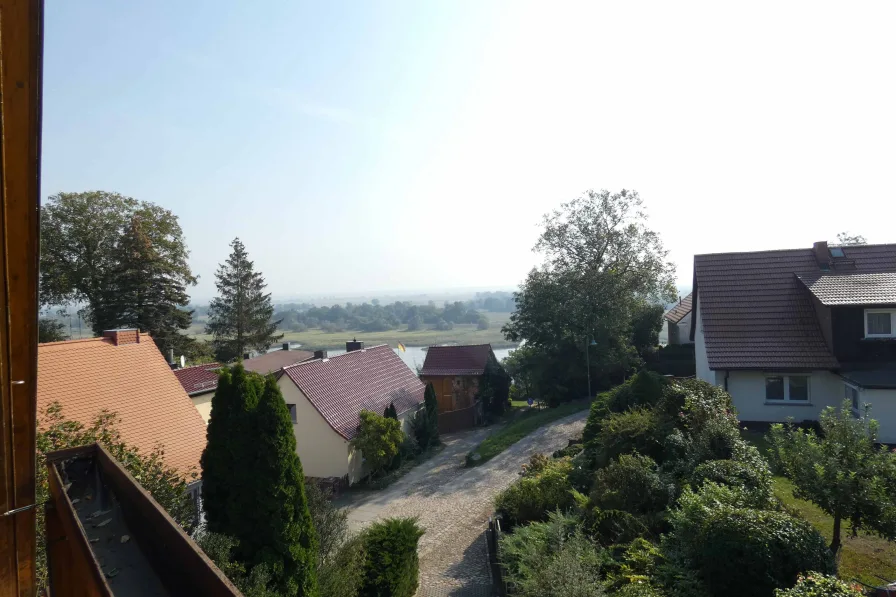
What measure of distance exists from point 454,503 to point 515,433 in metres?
9.34

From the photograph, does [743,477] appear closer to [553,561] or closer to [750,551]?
[750,551]

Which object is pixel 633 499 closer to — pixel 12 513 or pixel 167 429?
pixel 12 513

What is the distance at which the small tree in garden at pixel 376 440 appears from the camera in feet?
76.9

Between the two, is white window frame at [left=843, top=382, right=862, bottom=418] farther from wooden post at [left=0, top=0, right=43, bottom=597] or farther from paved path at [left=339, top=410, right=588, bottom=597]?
wooden post at [left=0, top=0, right=43, bottom=597]

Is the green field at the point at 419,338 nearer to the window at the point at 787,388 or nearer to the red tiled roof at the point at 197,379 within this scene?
the red tiled roof at the point at 197,379

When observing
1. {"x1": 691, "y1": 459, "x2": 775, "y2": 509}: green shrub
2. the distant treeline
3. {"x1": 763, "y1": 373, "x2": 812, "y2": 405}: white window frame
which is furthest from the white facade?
the distant treeline

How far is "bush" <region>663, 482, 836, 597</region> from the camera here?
7.21 metres

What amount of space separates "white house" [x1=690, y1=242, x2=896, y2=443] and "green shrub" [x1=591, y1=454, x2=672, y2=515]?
10.6m

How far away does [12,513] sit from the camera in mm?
2488

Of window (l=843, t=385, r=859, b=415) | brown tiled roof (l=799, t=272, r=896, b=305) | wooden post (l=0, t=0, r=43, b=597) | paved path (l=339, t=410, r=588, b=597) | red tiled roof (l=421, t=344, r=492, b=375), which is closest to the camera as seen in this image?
wooden post (l=0, t=0, r=43, b=597)

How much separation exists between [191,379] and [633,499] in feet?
68.8

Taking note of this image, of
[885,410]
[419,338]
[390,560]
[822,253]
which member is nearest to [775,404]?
[885,410]

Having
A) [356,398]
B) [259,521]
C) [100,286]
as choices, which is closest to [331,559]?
[259,521]

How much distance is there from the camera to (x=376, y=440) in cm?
2359
